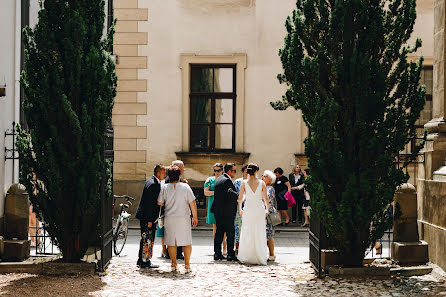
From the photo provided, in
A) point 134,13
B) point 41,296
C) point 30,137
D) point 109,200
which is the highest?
point 134,13

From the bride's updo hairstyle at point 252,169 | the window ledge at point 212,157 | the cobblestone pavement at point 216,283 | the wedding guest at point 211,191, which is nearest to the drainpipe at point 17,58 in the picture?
the cobblestone pavement at point 216,283

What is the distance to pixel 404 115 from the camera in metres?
10.2

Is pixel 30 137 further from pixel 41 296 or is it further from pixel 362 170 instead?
pixel 362 170

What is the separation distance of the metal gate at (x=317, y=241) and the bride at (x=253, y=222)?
878 mm

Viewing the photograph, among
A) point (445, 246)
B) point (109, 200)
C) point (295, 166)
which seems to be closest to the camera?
point (445, 246)

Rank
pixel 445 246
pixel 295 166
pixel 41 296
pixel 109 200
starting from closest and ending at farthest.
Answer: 1. pixel 41 296
2. pixel 445 246
3. pixel 109 200
4. pixel 295 166

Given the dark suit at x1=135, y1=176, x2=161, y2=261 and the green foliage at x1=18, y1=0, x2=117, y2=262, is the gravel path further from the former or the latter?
the green foliage at x1=18, y1=0, x2=117, y2=262

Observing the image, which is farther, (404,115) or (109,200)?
(109,200)

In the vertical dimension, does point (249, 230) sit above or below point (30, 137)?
below

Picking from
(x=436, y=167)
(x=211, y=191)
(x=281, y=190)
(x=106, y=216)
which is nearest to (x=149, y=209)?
(x=106, y=216)

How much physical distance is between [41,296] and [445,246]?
5365mm

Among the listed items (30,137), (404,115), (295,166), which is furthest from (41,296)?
(295,166)

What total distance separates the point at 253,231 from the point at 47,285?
3649mm

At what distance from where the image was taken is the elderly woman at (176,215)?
433 inches
